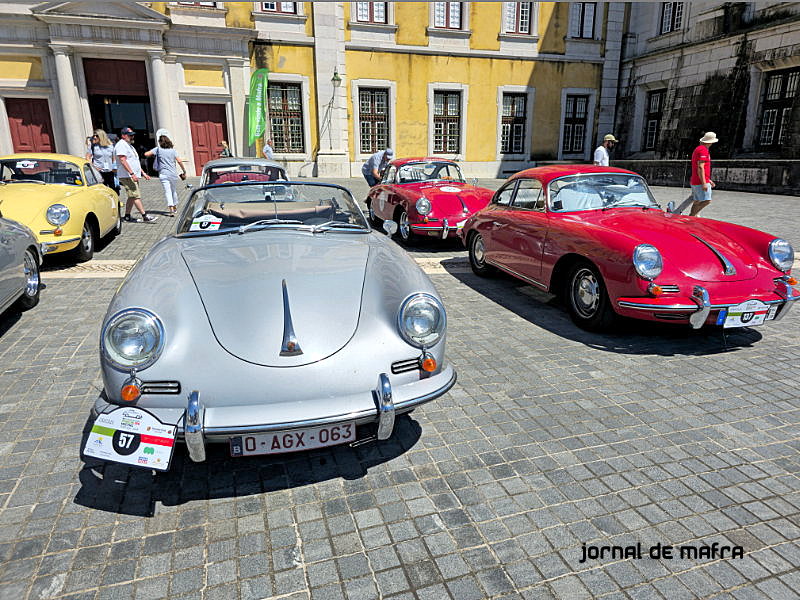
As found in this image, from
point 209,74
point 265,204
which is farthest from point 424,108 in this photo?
point 265,204

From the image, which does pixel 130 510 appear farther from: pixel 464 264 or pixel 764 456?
pixel 464 264

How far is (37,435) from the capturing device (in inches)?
120

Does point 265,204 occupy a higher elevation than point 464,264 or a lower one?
higher

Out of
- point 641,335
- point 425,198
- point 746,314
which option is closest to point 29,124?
point 425,198

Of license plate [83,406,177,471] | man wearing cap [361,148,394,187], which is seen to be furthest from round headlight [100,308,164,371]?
man wearing cap [361,148,394,187]

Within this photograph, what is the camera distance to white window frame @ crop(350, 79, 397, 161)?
21.9 metres

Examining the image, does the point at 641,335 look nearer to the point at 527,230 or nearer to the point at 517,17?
the point at 527,230

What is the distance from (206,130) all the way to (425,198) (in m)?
15.8

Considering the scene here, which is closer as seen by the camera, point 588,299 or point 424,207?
point 588,299

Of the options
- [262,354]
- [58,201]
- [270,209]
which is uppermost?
[270,209]

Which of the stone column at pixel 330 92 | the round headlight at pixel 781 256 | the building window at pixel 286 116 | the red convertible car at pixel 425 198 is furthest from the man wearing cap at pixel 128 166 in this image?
the stone column at pixel 330 92

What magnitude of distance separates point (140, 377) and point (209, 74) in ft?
68.5

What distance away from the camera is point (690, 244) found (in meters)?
4.43

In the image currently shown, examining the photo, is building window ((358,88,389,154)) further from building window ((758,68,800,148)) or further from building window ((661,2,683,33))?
building window ((758,68,800,148))
